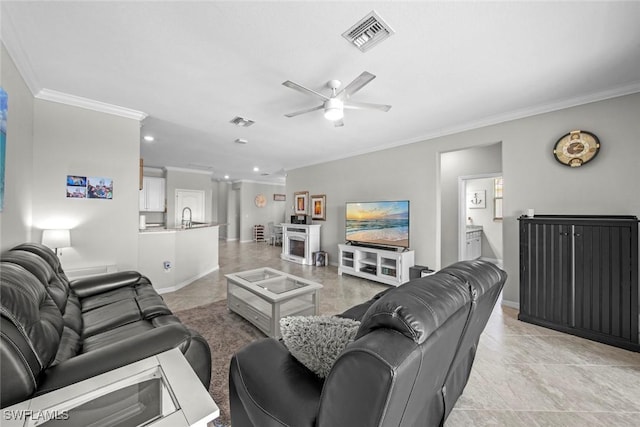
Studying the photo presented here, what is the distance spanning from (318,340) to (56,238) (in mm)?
3120

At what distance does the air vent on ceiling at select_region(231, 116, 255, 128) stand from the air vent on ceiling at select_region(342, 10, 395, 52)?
207 cm

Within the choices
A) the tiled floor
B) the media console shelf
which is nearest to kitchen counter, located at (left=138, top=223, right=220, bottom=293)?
the tiled floor

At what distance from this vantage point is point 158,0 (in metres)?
1.52

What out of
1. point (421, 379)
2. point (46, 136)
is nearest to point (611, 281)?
point (421, 379)

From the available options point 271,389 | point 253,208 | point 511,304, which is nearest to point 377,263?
point 511,304

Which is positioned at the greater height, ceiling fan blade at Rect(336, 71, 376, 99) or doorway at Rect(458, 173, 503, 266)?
ceiling fan blade at Rect(336, 71, 376, 99)

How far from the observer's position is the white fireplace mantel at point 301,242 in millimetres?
5934

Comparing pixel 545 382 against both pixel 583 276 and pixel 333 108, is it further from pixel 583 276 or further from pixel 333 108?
pixel 333 108

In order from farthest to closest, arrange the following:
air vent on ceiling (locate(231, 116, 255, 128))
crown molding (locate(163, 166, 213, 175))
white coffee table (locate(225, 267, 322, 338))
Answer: crown molding (locate(163, 166, 213, 175))
air vent on ceiling (locate(231, 116, 255, 128))
white coffee table (locate(225, 267, 322, 338))

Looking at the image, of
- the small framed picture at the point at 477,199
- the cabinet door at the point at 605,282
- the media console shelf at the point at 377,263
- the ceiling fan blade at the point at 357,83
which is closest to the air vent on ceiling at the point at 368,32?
the ceiling fan blade at the point at 357,83

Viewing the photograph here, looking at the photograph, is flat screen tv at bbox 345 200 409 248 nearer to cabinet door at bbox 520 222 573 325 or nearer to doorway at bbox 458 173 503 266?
cabinet door at bbox 520 222 573 325

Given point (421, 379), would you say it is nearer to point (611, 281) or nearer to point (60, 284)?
point (60, 284)

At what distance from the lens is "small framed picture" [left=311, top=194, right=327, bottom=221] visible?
6.06m

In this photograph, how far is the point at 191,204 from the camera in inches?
296
